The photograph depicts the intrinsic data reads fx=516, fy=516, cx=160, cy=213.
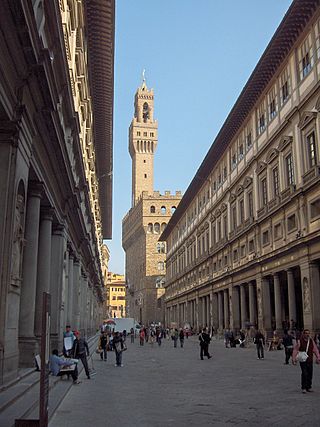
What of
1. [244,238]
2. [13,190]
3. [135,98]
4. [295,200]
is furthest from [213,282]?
[135,98]

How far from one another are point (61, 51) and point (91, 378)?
→ 33.6ft

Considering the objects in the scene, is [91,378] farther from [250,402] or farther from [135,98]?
[135,98]

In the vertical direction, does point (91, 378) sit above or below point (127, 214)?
below

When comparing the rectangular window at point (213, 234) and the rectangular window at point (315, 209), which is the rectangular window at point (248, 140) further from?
the rectangular window at point (213, 234)

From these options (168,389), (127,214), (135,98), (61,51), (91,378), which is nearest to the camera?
(168,389)

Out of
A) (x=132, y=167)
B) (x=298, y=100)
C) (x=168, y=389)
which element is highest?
(x=132, y=167)

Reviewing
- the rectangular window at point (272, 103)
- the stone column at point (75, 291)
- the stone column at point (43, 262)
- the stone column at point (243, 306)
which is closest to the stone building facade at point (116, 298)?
the stone column at point (243, 306)

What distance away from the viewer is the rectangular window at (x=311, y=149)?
27828 mm

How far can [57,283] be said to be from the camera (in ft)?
66.3

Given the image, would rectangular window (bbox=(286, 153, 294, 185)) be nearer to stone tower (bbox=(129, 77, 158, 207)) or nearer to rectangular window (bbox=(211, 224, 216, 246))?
rectangular window (bbox=(211, 224, 216, 246))

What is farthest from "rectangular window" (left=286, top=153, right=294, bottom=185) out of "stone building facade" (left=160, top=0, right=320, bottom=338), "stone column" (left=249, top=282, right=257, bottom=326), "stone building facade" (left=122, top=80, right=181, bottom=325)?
"stone building facade" (left=122, top=80, right=181, bottom=325)

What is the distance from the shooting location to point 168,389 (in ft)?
45.2

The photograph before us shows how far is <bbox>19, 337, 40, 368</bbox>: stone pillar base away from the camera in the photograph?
14422mm

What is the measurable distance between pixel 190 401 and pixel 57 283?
10015 millimetres
